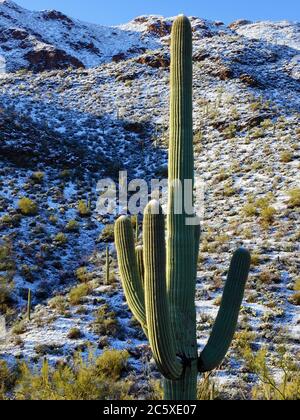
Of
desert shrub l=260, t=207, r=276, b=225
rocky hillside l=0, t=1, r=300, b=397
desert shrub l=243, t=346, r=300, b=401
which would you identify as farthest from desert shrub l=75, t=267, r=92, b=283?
desert shrub l=260, t=207, r=276, b=225

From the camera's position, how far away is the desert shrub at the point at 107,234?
1395 centimetres

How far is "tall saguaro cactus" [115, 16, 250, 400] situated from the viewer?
4098 mm

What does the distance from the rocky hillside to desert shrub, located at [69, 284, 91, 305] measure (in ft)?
0.09

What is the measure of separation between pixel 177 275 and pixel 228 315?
0.76m

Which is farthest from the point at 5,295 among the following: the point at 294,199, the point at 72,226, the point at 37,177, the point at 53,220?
the point at 294,199

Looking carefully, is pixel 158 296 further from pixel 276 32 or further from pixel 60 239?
pixel 276 32

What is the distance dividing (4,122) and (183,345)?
825 inches

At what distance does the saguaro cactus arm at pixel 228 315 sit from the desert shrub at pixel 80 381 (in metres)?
2.10

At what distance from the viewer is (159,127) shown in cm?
2428

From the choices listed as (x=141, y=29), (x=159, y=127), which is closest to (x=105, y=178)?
(x=159, y=127)

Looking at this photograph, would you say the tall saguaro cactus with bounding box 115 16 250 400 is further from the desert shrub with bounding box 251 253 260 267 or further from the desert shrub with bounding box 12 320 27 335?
the desert shrub with bounding box 251 253 260 267

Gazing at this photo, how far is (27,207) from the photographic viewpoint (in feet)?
49.1

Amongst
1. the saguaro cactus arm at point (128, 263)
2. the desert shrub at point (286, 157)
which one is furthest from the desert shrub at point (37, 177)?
the saguaro cactus arm at point (128, 263)
